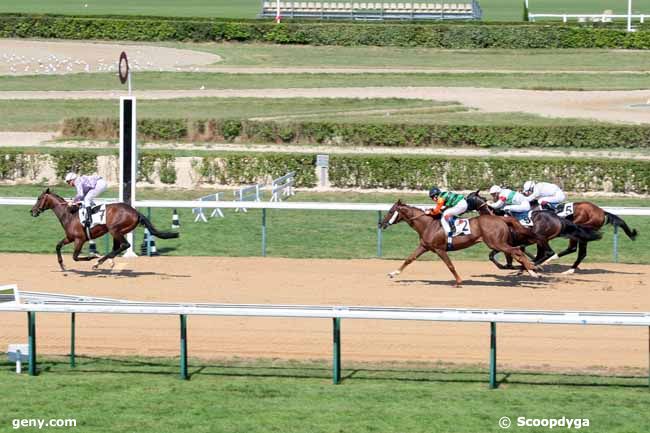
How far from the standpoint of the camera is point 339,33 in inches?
1891

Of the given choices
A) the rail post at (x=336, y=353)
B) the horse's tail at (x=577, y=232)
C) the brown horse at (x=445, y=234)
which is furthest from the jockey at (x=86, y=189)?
the rail post at (x=336, y=353)

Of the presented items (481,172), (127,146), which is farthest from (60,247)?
(481,172)

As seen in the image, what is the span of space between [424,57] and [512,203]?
96.7ft

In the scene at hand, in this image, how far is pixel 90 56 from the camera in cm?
4472

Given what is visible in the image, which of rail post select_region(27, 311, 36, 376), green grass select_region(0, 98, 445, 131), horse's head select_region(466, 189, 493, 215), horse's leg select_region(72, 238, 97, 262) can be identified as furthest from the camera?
green grass select_region(0, 98, 445, 131)

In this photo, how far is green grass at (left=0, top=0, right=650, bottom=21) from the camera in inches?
2486

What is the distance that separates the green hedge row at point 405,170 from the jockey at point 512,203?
673 centimetres

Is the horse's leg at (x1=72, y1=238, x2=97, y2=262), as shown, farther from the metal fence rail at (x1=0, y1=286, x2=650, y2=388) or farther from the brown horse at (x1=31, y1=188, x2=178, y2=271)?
the metal fence rail at (x1=0, y1=286, x2=650, y2=388)

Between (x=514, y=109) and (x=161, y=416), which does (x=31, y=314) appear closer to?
(x=161, y=416)

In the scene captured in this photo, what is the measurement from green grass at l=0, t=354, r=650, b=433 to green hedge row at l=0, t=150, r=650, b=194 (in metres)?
11.9

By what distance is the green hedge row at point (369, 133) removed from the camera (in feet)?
91.5

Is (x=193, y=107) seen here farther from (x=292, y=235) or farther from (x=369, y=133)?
(x=292, y=235)

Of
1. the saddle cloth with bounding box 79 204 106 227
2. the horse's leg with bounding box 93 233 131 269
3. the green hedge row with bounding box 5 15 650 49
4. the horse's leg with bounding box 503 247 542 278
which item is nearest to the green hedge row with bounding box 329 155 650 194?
the horse's leg with bounding box 503 247 542 278

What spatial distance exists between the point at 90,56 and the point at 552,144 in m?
21.3
